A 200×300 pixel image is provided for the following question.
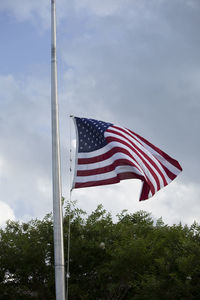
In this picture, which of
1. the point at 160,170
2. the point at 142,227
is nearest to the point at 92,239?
the point at 142,227

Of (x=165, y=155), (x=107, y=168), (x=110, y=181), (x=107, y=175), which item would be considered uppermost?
(x=165, y=155)

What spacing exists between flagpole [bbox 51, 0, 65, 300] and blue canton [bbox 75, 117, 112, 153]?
6.63 ft

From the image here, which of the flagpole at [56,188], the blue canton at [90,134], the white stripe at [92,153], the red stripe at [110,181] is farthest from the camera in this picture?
the blue canton at [90,134]

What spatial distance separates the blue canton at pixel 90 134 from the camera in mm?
15906

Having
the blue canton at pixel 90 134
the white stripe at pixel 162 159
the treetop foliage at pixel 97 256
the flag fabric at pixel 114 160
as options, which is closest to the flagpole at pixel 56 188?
the flag fabric at pixel 114 160

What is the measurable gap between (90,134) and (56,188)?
3204 mm

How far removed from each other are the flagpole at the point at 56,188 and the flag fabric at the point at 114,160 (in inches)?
60.0

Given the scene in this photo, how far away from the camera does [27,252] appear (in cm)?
2670

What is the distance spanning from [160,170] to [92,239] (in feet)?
37.3

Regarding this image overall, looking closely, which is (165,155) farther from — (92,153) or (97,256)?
(97,256)

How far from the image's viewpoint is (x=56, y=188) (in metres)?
13.4

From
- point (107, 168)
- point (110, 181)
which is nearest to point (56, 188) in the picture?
point (110, 181)

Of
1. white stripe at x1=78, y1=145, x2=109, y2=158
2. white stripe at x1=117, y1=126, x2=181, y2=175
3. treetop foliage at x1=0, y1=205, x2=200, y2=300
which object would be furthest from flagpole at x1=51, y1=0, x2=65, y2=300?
treetop foliage at x1=0, y1=205, x2=200, y2=300

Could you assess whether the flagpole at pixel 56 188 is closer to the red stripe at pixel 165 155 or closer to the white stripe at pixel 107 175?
the white stripe at pixel 107 175
